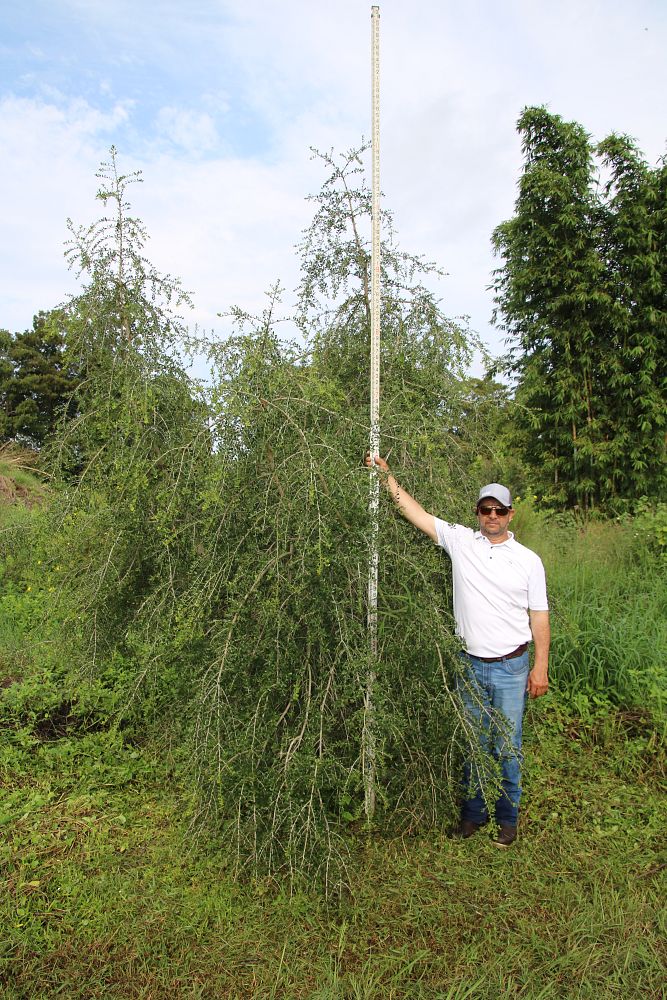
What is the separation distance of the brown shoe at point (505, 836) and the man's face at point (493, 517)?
1.29 meters

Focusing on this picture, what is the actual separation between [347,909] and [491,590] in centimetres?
137

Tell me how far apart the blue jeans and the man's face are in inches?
21.1

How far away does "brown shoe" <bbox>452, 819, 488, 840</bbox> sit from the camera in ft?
10.3

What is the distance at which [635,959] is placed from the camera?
2438 mm

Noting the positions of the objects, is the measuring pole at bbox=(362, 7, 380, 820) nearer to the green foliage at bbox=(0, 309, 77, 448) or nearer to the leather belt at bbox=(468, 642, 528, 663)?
the leather belt at bbox=(468, 642, 528, 663)

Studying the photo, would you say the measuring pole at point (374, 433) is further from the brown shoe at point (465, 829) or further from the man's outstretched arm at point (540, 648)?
the man's outstretched arm at point (540, 648)

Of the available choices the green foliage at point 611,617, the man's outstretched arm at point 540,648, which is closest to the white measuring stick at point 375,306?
the man's outstretched arm at point 540,648

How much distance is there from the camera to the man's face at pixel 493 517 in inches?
119

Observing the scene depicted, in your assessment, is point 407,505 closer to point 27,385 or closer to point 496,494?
point 496,494

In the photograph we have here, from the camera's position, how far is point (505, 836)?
3.10m

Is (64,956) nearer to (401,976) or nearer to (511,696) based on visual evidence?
(401,976)

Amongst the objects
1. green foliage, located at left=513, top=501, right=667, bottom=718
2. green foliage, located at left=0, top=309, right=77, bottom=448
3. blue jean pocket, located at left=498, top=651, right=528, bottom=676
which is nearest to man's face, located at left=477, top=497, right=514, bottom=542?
blue jean pocket, located at left=498, top=651, right=528, bottom=676

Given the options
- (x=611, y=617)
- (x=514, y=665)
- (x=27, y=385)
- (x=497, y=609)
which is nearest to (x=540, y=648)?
(x=514, y=665)

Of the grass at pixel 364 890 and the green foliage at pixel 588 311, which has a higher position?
the green foliage at pixel 588 311
